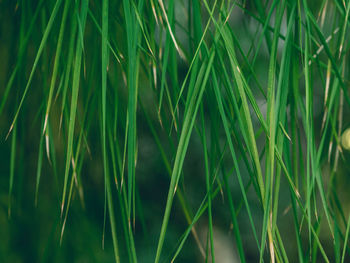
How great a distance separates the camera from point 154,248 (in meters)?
0.88

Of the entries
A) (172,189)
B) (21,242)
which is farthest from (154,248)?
(172,189)

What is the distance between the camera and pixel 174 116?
39 cm

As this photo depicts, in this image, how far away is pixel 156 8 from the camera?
42 centimetres

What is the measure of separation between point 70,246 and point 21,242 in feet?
0.30

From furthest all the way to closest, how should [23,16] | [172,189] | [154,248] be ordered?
[154,248], [23,16], [172,189]

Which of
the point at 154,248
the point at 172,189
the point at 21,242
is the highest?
the point at 172,189

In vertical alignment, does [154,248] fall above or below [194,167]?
below

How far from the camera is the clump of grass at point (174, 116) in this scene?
1.19 feet

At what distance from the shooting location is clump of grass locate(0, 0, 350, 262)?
36 centimetres

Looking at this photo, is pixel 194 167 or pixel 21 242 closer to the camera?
pixel 21 242

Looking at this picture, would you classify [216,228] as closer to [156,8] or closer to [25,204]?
[25,204]

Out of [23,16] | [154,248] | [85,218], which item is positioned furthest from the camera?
[154,248]

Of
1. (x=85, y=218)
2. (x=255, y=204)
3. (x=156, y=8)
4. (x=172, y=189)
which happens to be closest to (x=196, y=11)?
(x=156, y=8)

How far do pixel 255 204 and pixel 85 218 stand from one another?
1.26 feet
